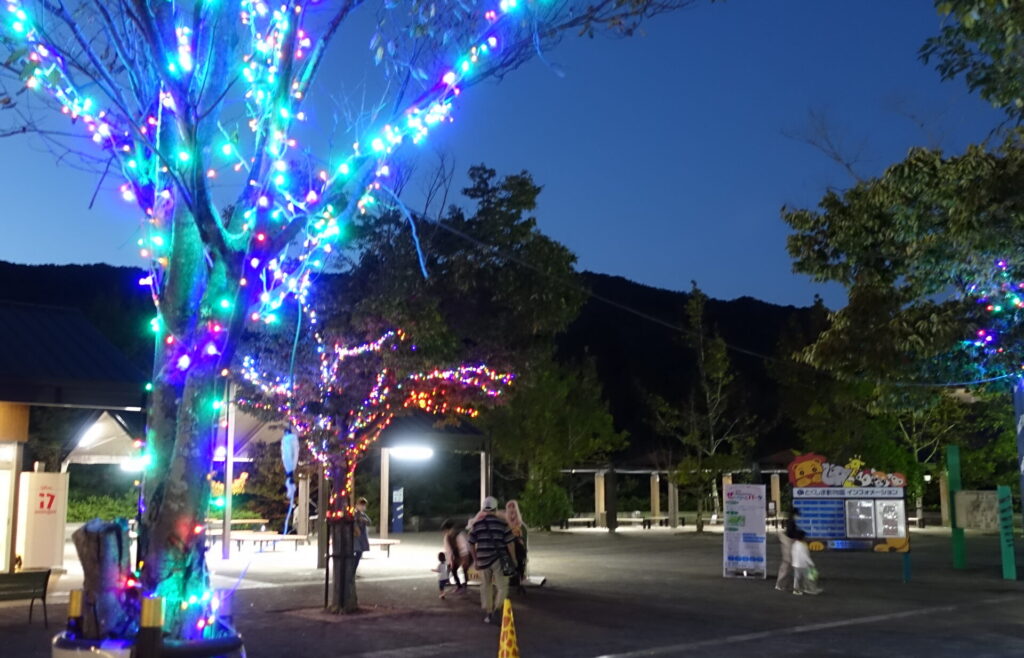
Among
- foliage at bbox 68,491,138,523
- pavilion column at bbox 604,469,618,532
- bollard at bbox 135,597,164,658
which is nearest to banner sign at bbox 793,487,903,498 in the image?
pavilion column at bbox 604,469,618,532

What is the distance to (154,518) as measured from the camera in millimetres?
6793

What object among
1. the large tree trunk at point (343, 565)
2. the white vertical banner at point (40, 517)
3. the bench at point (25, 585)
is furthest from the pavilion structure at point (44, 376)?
the large tree trunk at point (343, 565)

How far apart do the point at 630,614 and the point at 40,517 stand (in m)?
9.60

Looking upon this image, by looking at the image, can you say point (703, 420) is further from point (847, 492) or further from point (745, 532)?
point (745, 532)

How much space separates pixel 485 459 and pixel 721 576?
27.7ft

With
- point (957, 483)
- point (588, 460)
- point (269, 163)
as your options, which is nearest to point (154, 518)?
point (269, 163)

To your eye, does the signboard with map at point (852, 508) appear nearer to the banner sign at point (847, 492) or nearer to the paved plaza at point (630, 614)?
the banner sign at point (847, 492)

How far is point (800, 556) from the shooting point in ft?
51.3

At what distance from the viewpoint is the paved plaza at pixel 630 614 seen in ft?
34.6

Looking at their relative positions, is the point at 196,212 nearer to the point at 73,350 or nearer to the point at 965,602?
the point at 73,350

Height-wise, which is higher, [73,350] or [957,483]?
[73,350]

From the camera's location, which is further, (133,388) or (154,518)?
(133,388)

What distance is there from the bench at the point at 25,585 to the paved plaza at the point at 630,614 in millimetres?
338

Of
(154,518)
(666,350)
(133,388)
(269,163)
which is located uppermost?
(666,350)
